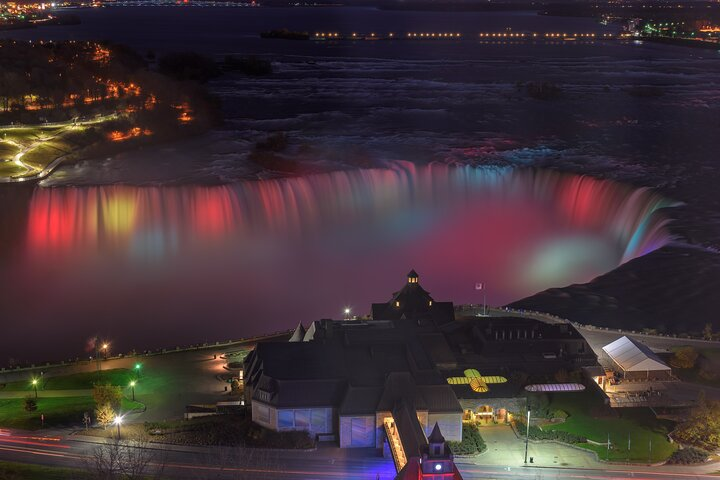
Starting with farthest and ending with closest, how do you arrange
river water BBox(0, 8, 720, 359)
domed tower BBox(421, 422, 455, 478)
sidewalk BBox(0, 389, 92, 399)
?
river water BBox(0, 8, 720, 359) < sidewalk BBox(0, 389, 92, 399) < domed tower BBox(421, 422, 455, 478)

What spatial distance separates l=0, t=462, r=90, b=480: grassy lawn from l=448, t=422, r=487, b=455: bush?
9422 millimetres

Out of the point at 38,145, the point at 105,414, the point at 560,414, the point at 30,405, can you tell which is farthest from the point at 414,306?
the point at 38,145

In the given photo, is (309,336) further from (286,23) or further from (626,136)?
(286,23)

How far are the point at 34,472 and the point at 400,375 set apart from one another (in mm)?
9836

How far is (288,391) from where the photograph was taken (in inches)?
960

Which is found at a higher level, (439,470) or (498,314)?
(439,470)

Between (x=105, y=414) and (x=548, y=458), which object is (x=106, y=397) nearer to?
(x=105, y=414)

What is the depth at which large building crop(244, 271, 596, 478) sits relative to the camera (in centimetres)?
2392

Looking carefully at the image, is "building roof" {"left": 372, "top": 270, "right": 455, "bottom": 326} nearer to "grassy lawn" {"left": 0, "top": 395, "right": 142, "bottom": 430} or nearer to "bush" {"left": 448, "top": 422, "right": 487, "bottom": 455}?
"bush" {"left": 448, "top": 422, "right": 487, "bottom": 455}

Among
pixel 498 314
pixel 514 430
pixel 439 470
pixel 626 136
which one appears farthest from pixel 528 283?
pixel 626 136

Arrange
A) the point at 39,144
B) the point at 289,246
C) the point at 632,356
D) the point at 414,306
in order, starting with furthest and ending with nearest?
the point at 39,144 → the point at 289,246 → the point at 414,306 → the point at 632,356

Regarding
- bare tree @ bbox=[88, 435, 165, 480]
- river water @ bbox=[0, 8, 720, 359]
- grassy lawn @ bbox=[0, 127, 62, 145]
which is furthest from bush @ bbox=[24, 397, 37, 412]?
grassy lawn @ bbox=[0, 127, 62, 145]

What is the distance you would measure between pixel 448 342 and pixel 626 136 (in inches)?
1831

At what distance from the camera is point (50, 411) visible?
84.5 ft
